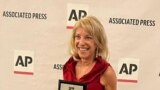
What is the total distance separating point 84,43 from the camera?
1.34m

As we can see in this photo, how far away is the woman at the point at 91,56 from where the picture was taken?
1.32 meters

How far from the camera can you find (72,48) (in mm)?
1435

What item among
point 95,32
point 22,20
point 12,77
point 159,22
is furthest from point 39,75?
point 95,32

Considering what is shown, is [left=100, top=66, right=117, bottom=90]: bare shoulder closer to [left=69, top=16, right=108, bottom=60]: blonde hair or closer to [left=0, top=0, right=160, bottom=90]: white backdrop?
[left=69, top=16, right=108, bottom=60]: blonde hair

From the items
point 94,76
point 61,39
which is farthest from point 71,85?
point 61,39

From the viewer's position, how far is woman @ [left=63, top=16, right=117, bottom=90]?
132 cm

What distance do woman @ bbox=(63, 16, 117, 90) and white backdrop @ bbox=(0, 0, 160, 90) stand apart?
61cm

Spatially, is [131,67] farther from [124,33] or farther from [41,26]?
[41,26]

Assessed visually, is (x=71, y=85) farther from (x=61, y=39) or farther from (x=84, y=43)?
(x=61, y=39)

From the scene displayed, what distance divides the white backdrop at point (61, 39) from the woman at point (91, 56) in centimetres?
61

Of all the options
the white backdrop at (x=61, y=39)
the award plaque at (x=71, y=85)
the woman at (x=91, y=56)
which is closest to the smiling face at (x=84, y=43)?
the woman at (x=91, y=56)

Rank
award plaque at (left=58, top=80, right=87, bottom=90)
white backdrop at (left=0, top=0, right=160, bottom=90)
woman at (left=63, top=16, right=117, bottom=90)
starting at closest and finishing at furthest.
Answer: award plaque at (left=58, top=80, right=87, bottom=90), woman at (left=63, top=16, right=117, bottom=90), white backdrop at (left=0, top=0, right=160, bottom=90)

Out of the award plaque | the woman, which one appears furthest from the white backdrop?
the award plaque

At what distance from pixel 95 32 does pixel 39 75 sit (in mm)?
865
